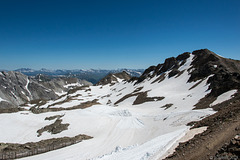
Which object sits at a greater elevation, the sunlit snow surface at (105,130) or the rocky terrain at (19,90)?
the sunlit snow surface at (105,130)

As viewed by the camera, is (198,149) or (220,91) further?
(220,91)

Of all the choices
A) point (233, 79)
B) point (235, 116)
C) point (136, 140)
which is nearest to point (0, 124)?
point (136, 140)

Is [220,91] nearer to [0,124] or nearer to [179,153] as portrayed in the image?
[179,153]

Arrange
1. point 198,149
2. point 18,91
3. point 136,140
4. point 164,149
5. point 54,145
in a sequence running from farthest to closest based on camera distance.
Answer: point 18,91, point 136,140, point 54,145, point 164,149, point 198,149

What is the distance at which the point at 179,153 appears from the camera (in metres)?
8.12

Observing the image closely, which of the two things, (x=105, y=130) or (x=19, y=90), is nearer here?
(x=105, y=130)

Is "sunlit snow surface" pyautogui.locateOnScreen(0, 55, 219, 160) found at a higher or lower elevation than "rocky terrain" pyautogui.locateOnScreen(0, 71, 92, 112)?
higher

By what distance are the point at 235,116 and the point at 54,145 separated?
19.7 metres

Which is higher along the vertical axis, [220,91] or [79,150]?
[220,91]

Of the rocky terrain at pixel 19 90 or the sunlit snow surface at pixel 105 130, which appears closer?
the sunlit snow surface at pixel 105 130

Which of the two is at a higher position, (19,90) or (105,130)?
(105,130)

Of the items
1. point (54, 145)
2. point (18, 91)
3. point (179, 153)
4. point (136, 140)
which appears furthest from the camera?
point (18, 91)

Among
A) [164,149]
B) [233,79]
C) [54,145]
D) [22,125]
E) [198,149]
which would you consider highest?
[233,79]

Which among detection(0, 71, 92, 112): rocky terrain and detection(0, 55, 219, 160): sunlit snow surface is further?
detection(0, 71, 92, 112): rocky terrain
